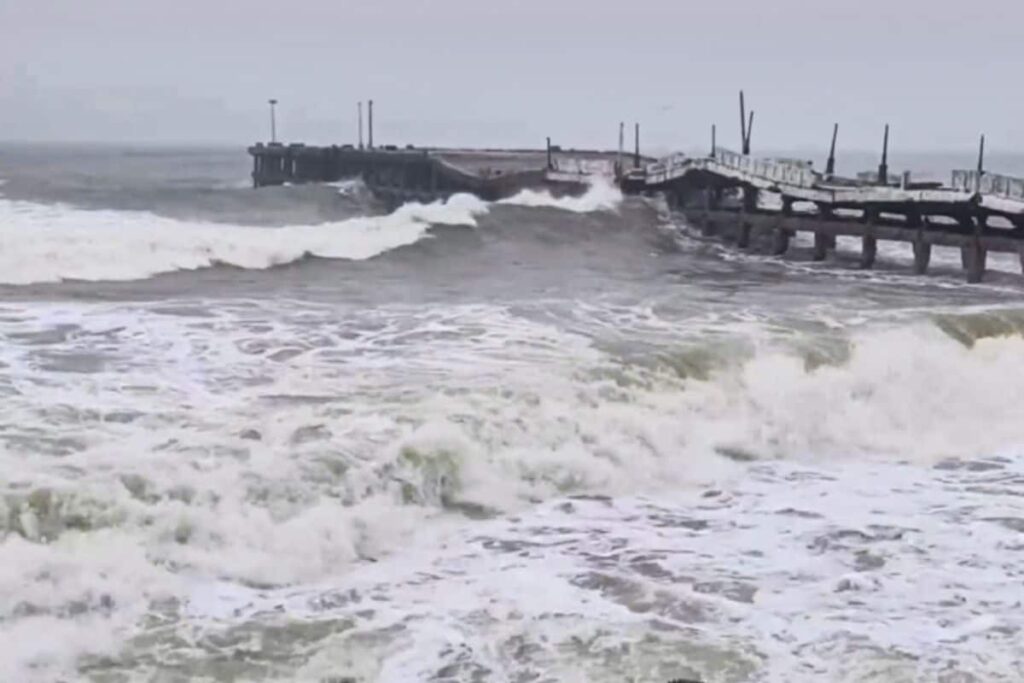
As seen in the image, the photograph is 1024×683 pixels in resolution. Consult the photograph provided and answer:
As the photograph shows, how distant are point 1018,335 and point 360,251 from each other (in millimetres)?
17257

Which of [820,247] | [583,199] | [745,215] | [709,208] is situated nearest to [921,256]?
[820,247]

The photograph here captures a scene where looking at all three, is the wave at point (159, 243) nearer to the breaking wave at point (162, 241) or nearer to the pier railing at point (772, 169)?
the breaking wave at point (162, 241)

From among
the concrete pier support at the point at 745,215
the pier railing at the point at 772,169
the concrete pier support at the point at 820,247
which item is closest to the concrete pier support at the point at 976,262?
the concrete pier support at the point at 820,247

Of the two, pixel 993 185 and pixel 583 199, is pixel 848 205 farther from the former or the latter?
pixel 583 199

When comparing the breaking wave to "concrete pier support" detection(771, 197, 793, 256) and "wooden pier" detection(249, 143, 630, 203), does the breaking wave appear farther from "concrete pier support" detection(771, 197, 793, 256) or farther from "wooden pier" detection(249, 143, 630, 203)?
"concrete pier support" detection(771, 197, 793, 256)

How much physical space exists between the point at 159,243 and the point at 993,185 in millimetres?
18303

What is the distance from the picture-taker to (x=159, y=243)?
30641mm

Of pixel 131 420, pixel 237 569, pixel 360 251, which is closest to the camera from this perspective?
→ pixel 237 569

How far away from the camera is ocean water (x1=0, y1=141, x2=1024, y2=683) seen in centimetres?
946

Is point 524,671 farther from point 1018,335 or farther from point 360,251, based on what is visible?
point 360,251

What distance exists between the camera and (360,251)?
33.9 metres

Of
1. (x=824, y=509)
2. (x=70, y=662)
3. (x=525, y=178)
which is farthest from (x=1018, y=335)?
(x=525, y=178)

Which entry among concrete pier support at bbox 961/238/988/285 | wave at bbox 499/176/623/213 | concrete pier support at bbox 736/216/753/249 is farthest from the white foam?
wave at bbox 499/176/623/213

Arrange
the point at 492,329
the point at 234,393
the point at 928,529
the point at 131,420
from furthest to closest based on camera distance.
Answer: the point at 492,329 → the point at 234,393 → the point at 131,420 → the point at 928,529
